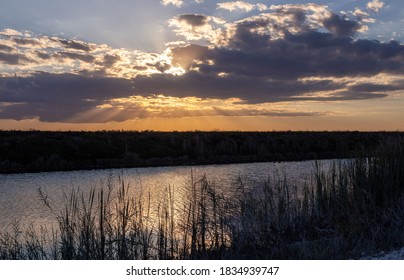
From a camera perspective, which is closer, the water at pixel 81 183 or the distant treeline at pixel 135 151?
the water at pixel 81 183

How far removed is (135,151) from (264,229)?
1085 inches

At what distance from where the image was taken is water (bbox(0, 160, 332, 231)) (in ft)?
52.6

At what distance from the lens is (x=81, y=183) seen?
2280 cm

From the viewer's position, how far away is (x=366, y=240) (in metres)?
9.18

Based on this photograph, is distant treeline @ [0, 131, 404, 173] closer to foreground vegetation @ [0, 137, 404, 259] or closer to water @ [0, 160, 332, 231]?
water @ [0, 160, 332, 231]

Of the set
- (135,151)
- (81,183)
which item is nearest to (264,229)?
(81,183)

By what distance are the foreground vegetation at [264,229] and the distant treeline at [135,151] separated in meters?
18.3

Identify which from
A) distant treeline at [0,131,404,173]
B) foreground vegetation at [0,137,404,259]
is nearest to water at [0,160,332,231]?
foreground vegetation at [0,137,404,259]

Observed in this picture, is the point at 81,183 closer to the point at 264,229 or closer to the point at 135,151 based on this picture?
the point at 264,229

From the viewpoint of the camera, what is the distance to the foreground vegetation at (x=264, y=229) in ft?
30.9

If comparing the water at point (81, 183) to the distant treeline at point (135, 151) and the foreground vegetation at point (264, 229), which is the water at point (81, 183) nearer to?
the foreground vegetation at point (264, 229)

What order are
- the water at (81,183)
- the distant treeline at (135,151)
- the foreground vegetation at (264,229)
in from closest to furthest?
the foreground vegetation at (264,229) → the water at (81,183) → the distant treeline at (135,151)

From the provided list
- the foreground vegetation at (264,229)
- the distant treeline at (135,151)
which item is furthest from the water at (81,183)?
the distant treeline at (135,151)
